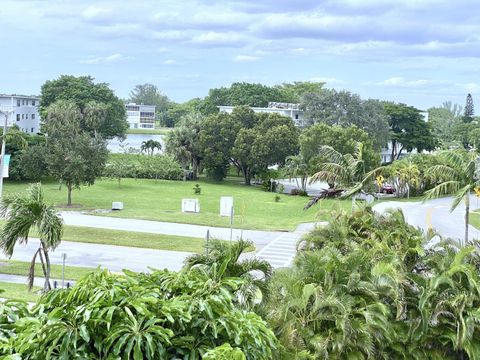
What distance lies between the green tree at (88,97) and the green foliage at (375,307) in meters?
74.1

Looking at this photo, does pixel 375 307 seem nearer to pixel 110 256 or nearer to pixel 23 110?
pixel 110 256

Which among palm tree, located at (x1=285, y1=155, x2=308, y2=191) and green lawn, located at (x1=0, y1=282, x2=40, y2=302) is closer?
green lawn, located at (x1=0, y1=282, x2=40, y2=302)

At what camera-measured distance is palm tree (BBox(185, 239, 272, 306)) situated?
14.0 meters

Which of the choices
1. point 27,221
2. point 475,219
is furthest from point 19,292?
point 475,219

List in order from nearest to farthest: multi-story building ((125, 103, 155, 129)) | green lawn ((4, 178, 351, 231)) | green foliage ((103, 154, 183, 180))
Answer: green lawn ((4, 178, 351, 231)) → green foliage ((103, 154, 183, 180)) → multi-story building ((125, 103, 155, 129))

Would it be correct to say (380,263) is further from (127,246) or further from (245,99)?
(245,99)

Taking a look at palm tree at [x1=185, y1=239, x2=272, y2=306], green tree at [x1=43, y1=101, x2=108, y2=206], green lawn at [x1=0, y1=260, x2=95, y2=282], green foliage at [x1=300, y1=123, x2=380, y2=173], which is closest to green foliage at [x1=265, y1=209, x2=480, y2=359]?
palm tree at [x1=185, y1=239, x2=272, y2=306]

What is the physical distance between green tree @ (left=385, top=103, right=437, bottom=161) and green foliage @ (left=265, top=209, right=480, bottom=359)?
259 feet

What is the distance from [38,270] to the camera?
89.8 feet

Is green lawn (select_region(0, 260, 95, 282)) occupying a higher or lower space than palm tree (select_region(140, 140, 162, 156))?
lower

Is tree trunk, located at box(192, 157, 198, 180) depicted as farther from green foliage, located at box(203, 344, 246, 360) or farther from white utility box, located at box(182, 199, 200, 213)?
green foliage, located at box(203, 344, 246, 360)

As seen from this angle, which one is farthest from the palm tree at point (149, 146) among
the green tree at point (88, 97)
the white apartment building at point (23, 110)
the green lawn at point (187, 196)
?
the white apartment building at point (23, 110)

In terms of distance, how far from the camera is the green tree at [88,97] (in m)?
89.1

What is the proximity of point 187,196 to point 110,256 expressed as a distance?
26.8 meters
